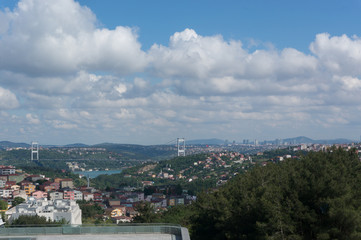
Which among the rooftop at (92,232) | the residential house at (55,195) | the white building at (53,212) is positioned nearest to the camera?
the rooftop at (92,232)

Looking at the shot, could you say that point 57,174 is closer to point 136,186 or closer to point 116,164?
point 136,186

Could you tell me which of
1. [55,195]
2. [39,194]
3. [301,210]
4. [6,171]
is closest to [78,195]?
[55,195]

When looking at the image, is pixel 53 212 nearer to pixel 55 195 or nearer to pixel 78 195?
pixel 55 195

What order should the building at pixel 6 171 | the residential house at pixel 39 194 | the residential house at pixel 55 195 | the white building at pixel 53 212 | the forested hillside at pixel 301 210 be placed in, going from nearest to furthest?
the forested hillside at pixel 301 210, the white building at pixel 53 212, the residential house at pixel 39 194, the residential house at pixel 55 195, the building at pixel 6 171

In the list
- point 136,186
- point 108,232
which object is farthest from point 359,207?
point 136,186

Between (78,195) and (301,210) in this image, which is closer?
(301,210)

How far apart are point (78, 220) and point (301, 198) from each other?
1773cm

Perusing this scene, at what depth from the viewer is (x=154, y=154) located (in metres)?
170

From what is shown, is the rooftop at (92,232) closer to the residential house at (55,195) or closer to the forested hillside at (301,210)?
the forested hillside at (301,210)

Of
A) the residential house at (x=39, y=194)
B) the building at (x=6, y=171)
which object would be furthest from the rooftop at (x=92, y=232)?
the building at (x=6, y=171)

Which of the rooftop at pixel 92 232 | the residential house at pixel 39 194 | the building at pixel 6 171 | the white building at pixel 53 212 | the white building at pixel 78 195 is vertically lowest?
the white building at pixel 78 195

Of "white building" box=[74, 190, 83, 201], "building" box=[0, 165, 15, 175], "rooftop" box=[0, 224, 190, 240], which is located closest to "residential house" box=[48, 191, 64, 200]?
"white building" box=[74, 190, 83, 201]

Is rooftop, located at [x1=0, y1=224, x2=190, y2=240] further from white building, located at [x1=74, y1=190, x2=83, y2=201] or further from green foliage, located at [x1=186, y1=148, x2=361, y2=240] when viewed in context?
white building, located at [x1=74, y1=190, x2=83, y2=201]

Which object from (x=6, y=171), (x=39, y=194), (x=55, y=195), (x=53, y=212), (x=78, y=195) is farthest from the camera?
(x=6, y=171)
